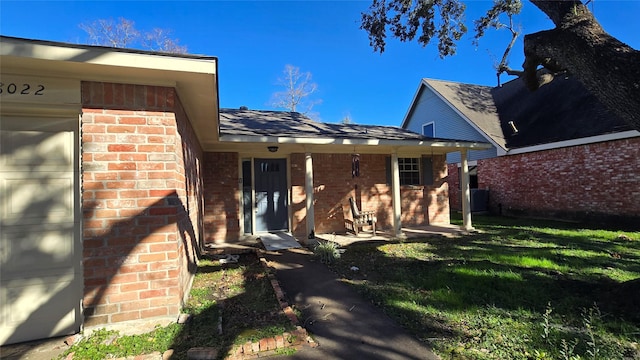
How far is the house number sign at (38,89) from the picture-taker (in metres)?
2.72

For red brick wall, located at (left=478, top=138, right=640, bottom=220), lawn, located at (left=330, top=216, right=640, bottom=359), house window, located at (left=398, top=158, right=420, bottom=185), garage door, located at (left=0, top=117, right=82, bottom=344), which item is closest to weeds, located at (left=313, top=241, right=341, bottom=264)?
lawn, located at (left=330, top=216, right=640, bottom=359)

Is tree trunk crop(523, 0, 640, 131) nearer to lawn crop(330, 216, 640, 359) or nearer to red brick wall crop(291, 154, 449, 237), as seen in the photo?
lawn crop(330, 216, 640, 359)

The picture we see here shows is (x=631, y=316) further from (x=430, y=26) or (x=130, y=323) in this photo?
(x=430, y=26)

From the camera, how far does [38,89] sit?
2799 millimetres

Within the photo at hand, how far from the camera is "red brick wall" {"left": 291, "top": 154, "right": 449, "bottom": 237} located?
27.7ft

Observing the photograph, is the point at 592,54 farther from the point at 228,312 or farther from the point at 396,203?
the point at 228,312

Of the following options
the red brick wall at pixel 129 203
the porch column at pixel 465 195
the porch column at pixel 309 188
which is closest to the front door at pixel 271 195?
the porch column at pixel 309 188

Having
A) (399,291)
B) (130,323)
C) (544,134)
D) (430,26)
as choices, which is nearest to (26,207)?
(130,323)

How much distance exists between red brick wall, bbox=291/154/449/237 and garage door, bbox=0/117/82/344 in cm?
570

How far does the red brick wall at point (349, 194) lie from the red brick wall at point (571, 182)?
5.22 m

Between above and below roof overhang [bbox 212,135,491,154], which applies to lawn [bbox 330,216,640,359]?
below

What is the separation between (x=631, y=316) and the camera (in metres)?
3.24

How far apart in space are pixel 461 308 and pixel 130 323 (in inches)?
144

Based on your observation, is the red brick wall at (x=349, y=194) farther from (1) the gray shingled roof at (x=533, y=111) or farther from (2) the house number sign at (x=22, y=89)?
(2) the house number sign at (x=22, y=89)
